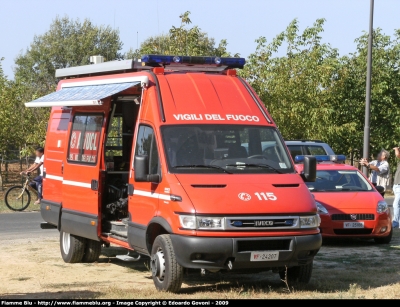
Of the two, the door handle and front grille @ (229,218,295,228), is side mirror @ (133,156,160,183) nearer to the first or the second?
front grille @ (229,218,295,228)

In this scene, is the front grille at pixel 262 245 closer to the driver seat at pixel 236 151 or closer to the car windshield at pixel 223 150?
the car windshield at pixel 223 150

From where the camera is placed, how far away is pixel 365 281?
36.8 ft

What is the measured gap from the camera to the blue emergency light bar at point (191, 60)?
1159 cm

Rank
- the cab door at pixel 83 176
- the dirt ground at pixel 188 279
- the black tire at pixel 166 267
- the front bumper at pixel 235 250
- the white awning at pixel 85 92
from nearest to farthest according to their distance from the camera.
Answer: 1. the front bumper at pixel 235 250
2. the black tire at pixel 166 267
3. the dirt ground at pixel 188 279
4. the white awning at pixel 85 92
5. the cab door at pixel 83 176

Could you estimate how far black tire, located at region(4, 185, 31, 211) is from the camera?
78.0 feet

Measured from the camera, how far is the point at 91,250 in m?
13.2

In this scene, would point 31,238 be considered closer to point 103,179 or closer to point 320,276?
point 103,179

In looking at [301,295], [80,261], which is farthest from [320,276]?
[80,261]

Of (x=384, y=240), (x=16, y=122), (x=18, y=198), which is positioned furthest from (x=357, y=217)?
(x=16, y=122)

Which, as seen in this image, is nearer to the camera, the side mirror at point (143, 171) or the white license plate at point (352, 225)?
the side mirror at point (143, 171)

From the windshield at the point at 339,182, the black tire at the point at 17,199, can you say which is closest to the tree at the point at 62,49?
the black tire at the point at 17,199

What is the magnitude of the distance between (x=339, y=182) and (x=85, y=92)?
6.23m

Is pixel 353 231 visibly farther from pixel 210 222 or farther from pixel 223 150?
pixel 210 222

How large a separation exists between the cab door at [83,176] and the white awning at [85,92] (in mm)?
359
